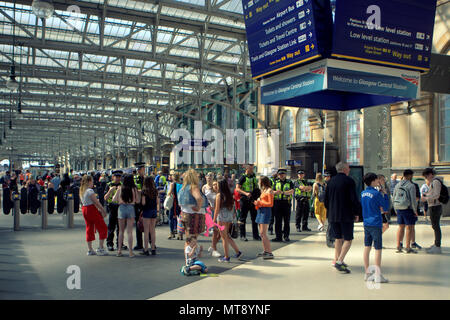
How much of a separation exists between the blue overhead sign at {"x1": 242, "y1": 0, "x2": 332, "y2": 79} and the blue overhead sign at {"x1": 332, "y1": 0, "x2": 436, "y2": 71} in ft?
0.98

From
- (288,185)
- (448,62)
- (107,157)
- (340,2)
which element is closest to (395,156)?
(448,62)

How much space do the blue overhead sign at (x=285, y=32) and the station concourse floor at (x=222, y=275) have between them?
3947 millimetres

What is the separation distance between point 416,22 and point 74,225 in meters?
11.6

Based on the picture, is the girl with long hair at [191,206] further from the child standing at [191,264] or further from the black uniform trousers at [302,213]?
the black uniform trousers at [302,213]

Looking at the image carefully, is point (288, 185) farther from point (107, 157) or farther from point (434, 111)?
point (107, 157)

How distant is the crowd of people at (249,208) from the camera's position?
6.83 metres

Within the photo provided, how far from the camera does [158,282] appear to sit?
249 inches

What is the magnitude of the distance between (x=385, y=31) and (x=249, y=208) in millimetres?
5538

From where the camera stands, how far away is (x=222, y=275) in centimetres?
679

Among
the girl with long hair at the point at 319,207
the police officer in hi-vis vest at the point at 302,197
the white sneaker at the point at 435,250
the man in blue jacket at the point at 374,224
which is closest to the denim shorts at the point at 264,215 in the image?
the man in blue jacket at the point at 374,224

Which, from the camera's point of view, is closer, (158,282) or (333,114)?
(158,282)

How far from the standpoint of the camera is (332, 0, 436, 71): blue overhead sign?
7902 mm

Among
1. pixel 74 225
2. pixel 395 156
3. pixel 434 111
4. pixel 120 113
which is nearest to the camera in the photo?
pixel 74 225

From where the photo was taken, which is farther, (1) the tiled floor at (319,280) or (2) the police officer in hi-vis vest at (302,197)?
(2) the police officer in hi-vis vest at (302,197)
